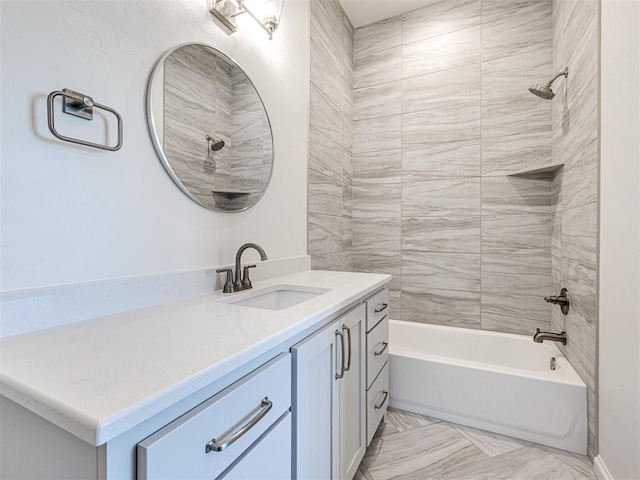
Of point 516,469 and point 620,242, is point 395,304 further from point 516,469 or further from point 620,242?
point 620,242

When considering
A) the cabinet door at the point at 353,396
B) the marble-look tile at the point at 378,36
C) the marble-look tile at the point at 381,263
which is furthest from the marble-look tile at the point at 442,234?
the marble-look tile at the point at 378,36

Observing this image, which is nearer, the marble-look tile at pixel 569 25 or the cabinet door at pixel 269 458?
the cabinet door at pixel 269 458

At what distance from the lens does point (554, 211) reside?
2.17 metres

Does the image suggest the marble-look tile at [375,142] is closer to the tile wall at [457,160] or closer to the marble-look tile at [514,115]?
the tile wall at [457,160]

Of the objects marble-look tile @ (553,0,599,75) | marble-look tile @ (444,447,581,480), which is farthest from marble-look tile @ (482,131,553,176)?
marble-look tile @ (444,447,581,480)

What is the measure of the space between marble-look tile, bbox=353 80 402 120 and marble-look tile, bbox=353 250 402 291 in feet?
3.95

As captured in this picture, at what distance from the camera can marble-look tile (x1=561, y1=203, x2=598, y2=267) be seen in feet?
4.82

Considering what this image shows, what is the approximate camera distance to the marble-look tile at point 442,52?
A: 95.9 inches

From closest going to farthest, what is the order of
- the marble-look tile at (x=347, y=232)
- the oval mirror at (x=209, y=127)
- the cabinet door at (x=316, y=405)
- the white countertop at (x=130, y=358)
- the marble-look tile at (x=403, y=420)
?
the white countertop at (x=130, y=358)
the cabinet door at (x=316, y=405)
the oval mirror at (x=209, y=127)
the marble-look tile at (x=403, y=420)
the marble-look tile at (x=347, y=232)

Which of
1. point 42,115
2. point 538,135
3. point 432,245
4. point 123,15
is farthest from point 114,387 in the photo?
point 538,135

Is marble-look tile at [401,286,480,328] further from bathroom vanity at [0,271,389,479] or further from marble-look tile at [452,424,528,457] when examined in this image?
bathroom vanity at [0,271,389,479]

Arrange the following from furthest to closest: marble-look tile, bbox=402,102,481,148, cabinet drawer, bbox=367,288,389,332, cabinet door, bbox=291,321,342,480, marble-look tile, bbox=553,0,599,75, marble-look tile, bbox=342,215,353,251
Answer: marble-look tile, bbox=342,215,353,251, marble-look tile, bbox=402,102,481,148, marble-look tile, bbox=553,0,599,75, cabinet drawer, bbox=367,288,389,332, cabinet door, bbox=291,321,342,480

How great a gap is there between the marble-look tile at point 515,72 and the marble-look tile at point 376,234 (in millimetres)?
1197

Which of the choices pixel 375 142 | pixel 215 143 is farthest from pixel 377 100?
pixel 215 143
